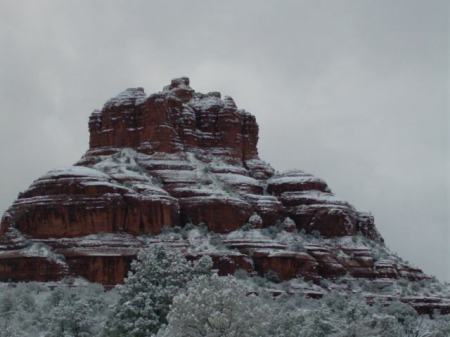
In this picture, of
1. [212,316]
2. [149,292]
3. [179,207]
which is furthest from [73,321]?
[179,207]

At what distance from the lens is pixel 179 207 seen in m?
110

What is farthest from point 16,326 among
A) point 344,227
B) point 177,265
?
point 344,227

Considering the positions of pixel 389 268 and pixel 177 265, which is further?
pixel 389 268

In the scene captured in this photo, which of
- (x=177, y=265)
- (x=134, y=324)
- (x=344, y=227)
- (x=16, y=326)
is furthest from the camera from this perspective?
(x=344, y=227)

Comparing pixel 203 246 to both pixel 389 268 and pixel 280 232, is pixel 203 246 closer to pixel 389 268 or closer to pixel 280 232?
pixel 280 232

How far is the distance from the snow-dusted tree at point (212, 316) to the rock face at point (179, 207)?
45705 millimetres

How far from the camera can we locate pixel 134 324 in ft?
208

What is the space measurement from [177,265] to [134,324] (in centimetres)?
652

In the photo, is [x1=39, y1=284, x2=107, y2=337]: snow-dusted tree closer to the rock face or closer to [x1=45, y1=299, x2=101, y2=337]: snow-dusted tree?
[x1=45, y1=299, x2=101, y2=337]: snow-dusted tree

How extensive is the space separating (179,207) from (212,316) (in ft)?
187

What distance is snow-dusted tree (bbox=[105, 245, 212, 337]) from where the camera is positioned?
210ft

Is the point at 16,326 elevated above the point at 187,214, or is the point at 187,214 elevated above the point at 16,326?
the point at 187,214

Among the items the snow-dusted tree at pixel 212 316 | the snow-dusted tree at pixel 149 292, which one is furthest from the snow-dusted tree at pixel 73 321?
the snow-dusted tree at pixel 212 316

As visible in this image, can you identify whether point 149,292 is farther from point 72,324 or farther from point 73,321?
point 72,324
